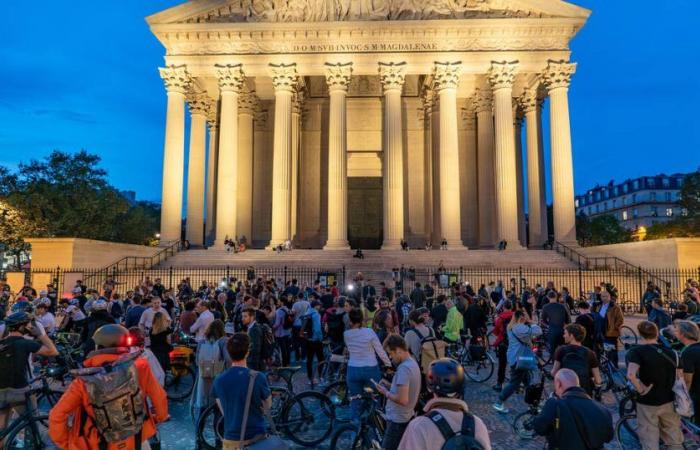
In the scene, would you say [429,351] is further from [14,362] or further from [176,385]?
[176,385]

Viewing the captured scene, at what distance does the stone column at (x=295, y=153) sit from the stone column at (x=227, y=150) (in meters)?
4.90

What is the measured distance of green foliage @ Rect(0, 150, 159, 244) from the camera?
119 ft

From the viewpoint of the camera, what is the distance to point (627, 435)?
24.0ft

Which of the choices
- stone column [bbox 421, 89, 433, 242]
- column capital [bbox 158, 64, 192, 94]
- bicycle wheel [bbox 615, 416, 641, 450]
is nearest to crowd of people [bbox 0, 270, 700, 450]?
bicycle wheel [bbox 615, 416, 641, 450]

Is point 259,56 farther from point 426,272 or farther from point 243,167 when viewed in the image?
point 426,272

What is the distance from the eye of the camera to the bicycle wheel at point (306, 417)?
6.86 metres

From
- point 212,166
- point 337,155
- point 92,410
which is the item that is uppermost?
point 212,166

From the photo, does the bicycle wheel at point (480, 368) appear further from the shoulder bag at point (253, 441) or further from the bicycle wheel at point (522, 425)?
the shoulder bag at point (253, 441)

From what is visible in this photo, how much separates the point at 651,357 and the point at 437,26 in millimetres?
29916

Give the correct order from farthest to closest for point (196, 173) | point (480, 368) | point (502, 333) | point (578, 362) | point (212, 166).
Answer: point (212, 166), point (196, 173), point (480, 368), point (502, 333), point (578, 362)

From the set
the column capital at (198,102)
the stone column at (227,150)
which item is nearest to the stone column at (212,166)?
the column capital at (198,102)

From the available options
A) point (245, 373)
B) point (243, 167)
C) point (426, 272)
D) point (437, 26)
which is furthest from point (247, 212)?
point (245, 373)

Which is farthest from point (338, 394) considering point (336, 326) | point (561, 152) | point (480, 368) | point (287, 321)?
point (561, 152)

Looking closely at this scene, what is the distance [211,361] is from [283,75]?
92.7 feet
